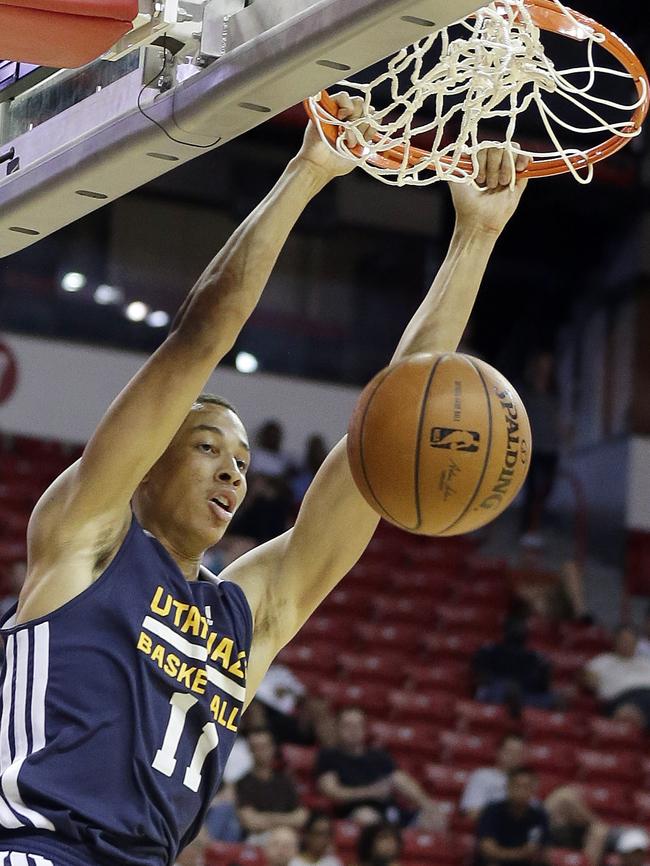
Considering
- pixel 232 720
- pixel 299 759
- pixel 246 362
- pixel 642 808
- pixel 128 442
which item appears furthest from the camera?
pixel 246 362

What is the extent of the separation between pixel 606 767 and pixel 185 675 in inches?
293

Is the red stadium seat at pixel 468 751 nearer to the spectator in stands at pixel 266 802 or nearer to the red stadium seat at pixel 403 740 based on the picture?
the red stadium seat at pixel 403 740

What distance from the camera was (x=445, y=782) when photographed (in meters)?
9.24

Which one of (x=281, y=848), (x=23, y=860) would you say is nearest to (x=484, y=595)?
(x=281, y=848)

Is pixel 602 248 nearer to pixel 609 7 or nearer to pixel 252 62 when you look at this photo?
pixel 609 7

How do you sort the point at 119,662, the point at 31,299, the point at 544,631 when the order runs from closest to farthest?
1. the point at 119,662
2. the point at 544,631
3. the point at 31,299

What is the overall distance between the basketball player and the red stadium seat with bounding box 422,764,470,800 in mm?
6347

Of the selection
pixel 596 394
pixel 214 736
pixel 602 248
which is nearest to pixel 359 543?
pixel 214 736

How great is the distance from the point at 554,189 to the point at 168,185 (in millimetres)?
3353

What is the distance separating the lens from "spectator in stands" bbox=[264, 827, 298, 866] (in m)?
7.48

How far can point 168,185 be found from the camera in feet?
45.0

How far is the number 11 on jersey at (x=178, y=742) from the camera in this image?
9.18ft

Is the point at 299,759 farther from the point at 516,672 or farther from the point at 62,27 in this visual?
the point at 62,27

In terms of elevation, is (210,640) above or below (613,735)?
above
